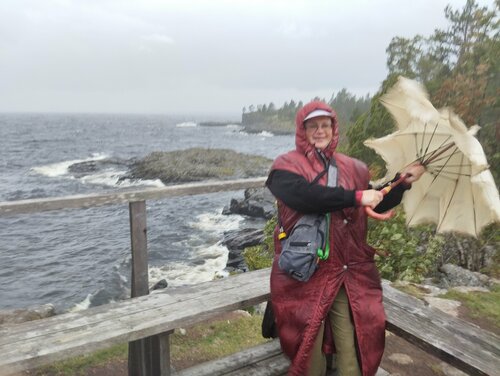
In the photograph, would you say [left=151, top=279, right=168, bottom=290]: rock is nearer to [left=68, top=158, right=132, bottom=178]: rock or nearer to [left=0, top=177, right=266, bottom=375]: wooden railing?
[left=0, top=177, right=266, bottom=375]: wooden railing

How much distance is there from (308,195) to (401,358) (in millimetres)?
2609

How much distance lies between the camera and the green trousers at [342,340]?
108 inches

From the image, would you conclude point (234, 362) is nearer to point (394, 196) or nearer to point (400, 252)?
point (394, 196)

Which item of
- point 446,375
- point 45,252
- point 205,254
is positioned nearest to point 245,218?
point 205,254

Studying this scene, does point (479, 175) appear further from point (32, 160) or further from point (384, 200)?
point (32, 160)

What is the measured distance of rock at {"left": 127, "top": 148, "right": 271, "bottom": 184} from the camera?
123 ft

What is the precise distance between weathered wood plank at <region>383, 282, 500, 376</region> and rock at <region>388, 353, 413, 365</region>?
123 centimetres

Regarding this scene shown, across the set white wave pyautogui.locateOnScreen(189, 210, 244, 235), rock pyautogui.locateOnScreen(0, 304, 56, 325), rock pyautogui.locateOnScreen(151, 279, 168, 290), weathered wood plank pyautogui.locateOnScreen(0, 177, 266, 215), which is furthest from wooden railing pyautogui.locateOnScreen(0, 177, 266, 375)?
white wave pyautogui.locateOnScreen(189, 210, 244, 235)

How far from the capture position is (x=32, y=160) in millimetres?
46812

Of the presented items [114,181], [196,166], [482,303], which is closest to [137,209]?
[482,303]

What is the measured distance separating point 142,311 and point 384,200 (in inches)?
67.0

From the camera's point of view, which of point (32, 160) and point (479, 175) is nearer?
point (479, 175)

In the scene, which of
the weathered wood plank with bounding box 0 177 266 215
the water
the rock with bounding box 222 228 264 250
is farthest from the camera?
the rock with bounding box 222 228 264 250

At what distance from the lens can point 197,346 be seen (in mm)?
5359
